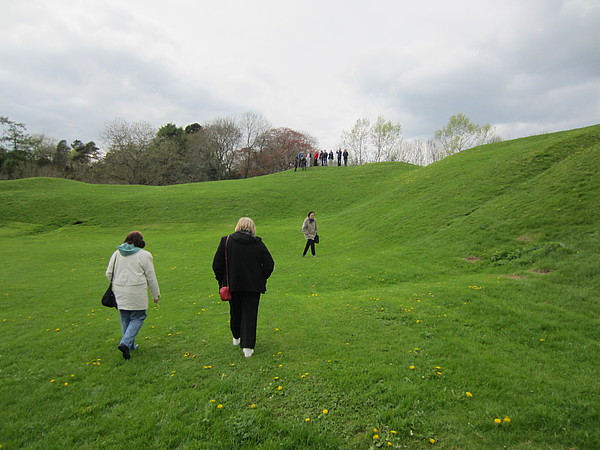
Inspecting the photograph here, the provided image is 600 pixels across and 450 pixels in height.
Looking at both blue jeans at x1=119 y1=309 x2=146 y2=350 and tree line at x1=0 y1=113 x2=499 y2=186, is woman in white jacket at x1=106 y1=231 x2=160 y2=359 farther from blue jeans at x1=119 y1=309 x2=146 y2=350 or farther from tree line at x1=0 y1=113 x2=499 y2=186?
tree line at x1=0 y1=113 x2=499 y2=186

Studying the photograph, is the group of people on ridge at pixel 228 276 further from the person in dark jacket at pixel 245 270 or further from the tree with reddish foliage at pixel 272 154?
the tree with reddish foliage at pixel 272 154

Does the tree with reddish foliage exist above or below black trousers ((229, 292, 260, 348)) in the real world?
above

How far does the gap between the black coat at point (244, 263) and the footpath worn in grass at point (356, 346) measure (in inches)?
54.1

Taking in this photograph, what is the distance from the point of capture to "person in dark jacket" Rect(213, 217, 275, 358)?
5703 millimetres

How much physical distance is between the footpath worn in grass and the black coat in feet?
4.50

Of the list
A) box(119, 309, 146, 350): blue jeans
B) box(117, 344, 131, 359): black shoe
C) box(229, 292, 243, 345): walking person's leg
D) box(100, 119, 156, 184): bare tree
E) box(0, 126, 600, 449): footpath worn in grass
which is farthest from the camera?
box(100, 119, 156, 184): bare tree

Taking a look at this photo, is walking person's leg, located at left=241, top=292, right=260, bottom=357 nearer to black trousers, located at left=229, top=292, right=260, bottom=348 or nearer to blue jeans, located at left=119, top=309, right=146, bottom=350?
black trousers, located at left=229, top=292, right=260, bottom=348

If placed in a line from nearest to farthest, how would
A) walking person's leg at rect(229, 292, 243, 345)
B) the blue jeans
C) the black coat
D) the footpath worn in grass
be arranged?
the footpath worn in grass → the black coat → the blue jeans → walking person's leg at rect(229, 292, 243, 345)

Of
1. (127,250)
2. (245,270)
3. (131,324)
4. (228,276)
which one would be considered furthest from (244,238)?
(131,324)

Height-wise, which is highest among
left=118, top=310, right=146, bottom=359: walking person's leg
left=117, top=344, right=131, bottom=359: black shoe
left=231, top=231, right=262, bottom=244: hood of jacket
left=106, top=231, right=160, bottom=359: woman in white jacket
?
left=231, top=231, right=262, bottom=244: hood of jacket

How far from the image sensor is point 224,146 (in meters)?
71.3

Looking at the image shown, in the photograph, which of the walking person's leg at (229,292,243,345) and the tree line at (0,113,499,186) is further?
the tree line at (0,113,499,186)

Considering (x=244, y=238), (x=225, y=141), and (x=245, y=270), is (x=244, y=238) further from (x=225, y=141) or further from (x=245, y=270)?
(x=225, y=141)

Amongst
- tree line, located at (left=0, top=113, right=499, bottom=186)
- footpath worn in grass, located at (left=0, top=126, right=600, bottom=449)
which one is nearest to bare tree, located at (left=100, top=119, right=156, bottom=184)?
tree line, located at (left=0, top=113, right=499, bottom=186)
